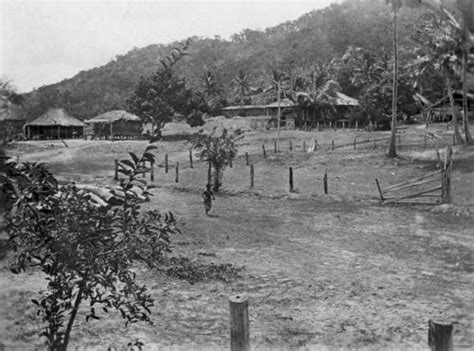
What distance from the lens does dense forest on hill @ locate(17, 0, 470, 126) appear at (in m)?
13.7

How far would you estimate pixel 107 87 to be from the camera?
17.8m

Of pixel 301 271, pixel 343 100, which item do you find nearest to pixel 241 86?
pixel 343 100

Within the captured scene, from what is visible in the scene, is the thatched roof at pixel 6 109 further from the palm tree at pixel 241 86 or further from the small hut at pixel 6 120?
the palm tree at pixel 241 86

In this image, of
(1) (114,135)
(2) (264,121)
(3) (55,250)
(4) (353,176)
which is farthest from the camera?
(2) (264,121)

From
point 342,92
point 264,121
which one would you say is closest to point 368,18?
point 342,92

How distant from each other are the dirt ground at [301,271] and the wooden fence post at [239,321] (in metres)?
1.73

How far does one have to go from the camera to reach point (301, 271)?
28.5 feet

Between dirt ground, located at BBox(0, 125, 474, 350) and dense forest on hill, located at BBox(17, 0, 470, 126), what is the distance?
2538 millimetres

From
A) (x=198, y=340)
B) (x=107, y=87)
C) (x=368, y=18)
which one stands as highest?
(x=368, y=18)

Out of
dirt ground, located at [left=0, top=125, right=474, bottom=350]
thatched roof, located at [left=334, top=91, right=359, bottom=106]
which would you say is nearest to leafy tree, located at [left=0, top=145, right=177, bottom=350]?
dirt ground, located at [left=0, top=125, right=474, bottom=350]

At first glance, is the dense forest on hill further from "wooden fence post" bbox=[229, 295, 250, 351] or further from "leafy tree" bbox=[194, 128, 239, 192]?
"wooden fence post" bbox=[229, 295, 250, 351]

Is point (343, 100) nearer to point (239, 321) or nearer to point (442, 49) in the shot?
point (442, 49)

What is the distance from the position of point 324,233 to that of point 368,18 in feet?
237

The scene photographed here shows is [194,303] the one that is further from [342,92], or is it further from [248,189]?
[342,92]
